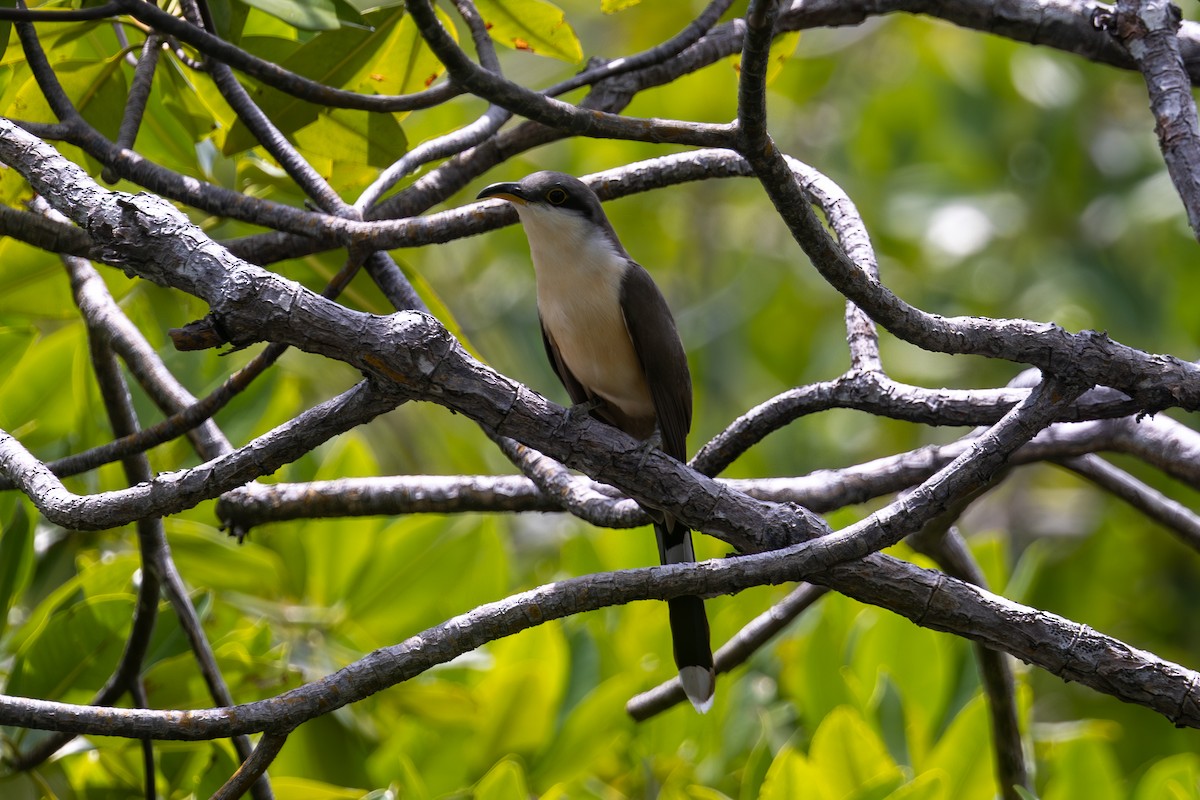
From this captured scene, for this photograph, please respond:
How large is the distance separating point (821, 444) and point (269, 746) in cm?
589

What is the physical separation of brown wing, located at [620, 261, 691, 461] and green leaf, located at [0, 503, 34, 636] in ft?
6.42

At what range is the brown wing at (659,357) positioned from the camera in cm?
389

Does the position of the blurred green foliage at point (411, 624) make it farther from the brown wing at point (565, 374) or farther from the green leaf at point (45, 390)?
the brown wing at point (565, 374)

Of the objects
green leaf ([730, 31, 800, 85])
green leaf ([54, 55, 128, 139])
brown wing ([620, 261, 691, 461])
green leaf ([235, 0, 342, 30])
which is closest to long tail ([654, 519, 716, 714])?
brown wing ([620, 261, 691, 461])

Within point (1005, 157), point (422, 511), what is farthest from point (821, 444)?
point (422, 511)

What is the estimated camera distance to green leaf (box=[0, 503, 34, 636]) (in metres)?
3.09

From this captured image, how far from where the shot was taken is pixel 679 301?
9.04 meters

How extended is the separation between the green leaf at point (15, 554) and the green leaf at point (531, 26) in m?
1.91

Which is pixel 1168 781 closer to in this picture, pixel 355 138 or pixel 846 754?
pixel 846 754

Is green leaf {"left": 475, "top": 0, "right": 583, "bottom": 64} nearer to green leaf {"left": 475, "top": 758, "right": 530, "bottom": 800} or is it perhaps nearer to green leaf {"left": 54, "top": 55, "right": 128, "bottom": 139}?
green leaf {"left": 54, "top": 55, "right": 128, "bottom": 139}

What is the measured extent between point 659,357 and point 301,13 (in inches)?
67.0

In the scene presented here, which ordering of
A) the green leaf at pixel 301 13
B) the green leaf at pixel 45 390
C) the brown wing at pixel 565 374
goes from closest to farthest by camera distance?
1. the green leaf at pixel 301 13
2. the green leaf at pixel 45 390
3. the brown wing at pixel 565 374

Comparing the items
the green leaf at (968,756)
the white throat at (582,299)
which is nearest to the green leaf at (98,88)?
the white throat at (582,299)

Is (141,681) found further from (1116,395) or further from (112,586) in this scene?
(1116,395)
